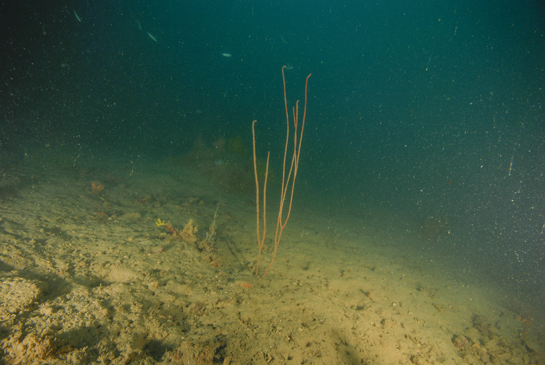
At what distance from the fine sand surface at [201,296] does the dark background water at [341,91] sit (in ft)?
24.6

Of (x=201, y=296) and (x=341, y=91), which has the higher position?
(x=341, y=91)

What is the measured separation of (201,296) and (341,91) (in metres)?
111

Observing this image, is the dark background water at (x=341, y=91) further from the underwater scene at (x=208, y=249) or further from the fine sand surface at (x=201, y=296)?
the fine sand surface at (x=201, y=296)

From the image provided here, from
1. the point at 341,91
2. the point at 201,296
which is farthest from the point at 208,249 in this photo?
the point at 341,91

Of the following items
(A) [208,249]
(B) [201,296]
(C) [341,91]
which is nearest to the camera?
(B) [201,296]

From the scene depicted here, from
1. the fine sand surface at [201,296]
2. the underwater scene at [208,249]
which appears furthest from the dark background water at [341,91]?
the fine sand surface at [201,296]

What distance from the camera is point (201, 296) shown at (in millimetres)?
2727

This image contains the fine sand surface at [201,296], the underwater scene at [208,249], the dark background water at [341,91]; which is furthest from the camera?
the dark background water at [341,91]

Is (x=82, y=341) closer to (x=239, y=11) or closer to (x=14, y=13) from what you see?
(x=14, y=13)

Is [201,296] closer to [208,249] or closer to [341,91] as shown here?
[208,249]

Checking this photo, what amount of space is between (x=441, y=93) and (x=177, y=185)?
325 ft

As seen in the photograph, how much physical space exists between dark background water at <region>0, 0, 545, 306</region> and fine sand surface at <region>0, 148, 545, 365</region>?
24.6 feet

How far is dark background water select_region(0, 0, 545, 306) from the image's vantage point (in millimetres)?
15242

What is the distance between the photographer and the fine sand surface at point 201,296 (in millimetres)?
1916
